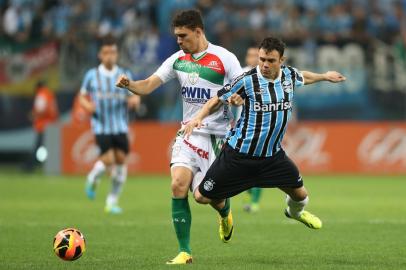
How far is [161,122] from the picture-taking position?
2350 centimetres

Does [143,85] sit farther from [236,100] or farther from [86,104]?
[86,104]

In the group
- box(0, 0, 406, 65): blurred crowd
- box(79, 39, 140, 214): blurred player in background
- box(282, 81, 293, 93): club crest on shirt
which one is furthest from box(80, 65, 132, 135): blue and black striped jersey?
box(0, 0, 406, 65): blurred crowd

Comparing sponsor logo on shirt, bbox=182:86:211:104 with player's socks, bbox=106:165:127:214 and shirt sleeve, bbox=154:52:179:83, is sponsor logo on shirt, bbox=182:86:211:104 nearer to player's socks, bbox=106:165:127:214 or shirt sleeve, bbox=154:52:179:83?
shirt sleeve, bbox=154:52:179:83

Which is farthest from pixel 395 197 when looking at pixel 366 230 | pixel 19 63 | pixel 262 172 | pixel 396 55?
pixel 19 63

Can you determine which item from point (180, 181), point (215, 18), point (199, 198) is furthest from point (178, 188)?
point (215, 18)

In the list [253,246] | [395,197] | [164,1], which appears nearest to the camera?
[253,246]

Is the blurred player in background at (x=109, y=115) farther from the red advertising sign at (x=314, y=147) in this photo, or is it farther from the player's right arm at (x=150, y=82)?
the red advertising sign at (x=314, y=147)

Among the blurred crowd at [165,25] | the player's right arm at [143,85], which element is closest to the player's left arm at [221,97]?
the player's right arm at [143,85]

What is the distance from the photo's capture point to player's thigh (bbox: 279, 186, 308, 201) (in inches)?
360

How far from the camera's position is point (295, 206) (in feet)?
31.0

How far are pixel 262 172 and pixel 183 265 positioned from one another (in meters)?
1.24

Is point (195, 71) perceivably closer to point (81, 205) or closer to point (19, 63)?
point (81, 205)

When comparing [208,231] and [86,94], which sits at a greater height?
[86,94]

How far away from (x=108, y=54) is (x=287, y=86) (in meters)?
6.08
